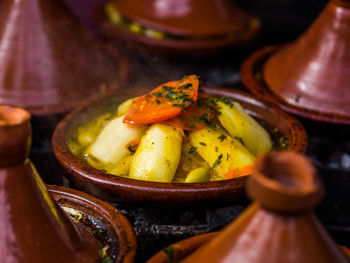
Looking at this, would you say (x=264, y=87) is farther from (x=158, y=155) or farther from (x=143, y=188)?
(x=143, y=188)

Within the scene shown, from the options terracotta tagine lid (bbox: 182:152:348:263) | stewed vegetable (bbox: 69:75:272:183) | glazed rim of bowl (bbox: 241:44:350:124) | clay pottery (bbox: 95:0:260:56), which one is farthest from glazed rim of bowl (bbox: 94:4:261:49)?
terracotta tagine lid (bbox: 182:152:348:263)

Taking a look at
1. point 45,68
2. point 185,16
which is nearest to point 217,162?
point 45,68

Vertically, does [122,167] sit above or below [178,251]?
below

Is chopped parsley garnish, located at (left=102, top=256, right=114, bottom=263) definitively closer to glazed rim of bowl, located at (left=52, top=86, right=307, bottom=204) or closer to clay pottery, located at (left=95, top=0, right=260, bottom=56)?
glazed rim of bowl, located at (left=52, top=86, right=307, bottom=204)

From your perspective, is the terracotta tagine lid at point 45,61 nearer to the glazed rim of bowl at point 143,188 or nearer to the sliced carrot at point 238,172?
the glazed rim of bowl at point 143,188

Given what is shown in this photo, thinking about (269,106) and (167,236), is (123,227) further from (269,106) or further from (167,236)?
(269,106)

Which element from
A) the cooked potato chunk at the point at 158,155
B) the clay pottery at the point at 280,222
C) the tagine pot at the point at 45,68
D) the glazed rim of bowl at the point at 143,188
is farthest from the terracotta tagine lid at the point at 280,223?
the tagine pot at the point at 45,68
